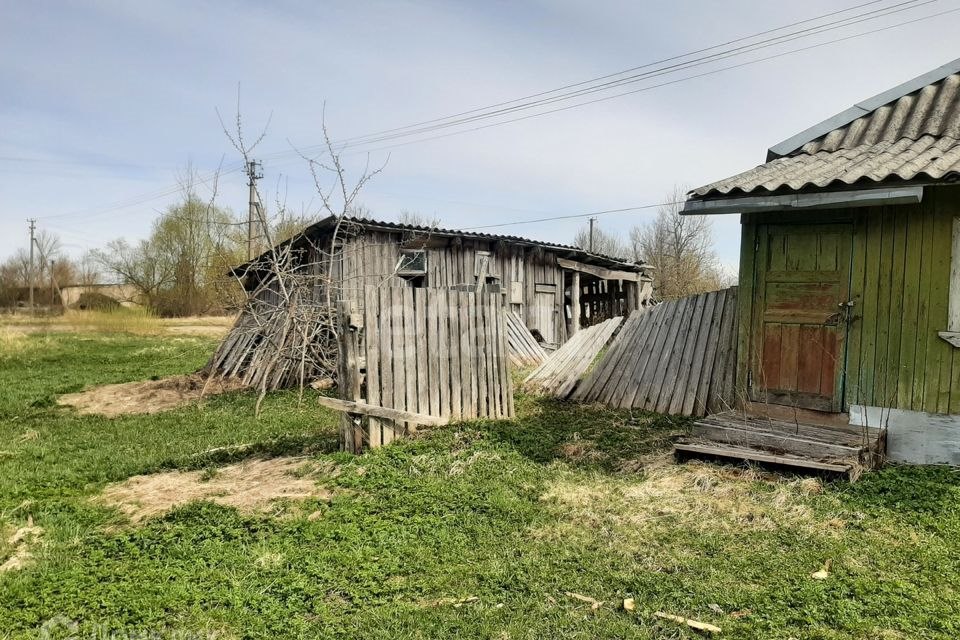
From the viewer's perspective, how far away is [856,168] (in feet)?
17.6

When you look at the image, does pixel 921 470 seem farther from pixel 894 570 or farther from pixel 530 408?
pixel 530 408

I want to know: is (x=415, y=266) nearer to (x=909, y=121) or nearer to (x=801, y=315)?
(x=801, y=315)

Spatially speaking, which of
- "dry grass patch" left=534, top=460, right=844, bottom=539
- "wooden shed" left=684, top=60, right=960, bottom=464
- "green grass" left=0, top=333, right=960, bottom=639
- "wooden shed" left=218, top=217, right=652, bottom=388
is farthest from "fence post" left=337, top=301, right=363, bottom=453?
"wooden shed" left=684, top=60, right=960, bottom=464

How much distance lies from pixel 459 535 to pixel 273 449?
3524mm

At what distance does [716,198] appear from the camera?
19.3 feet

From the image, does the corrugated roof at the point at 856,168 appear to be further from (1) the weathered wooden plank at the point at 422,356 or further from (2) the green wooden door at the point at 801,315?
(1) the weathered wooden plank at the point at 422,356

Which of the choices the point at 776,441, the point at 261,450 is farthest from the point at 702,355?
the point at 261,450

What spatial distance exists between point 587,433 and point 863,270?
127 inches

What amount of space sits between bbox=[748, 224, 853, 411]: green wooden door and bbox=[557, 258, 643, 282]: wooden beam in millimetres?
10085

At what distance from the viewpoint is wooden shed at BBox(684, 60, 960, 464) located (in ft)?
17.1

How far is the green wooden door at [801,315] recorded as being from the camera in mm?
5828

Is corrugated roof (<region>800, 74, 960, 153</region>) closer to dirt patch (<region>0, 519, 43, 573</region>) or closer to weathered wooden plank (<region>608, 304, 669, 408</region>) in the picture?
weathered wooden plank (<region>608, 304, 669, 408</region>)

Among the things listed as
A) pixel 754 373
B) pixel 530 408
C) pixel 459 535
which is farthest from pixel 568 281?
pixel 459 535

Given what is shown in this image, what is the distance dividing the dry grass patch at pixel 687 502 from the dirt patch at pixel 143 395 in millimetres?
8062
